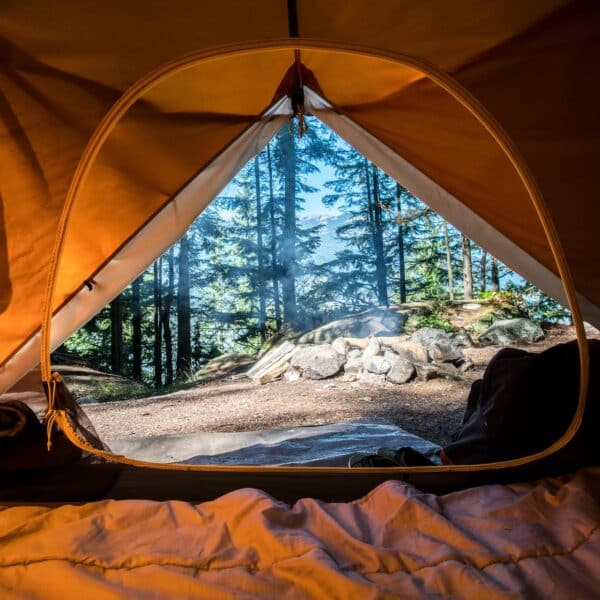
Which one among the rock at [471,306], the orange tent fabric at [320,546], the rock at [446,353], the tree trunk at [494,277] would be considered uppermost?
the tree trunk at [494,277]

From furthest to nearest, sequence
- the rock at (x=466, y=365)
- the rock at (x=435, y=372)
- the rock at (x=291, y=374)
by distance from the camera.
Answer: the rock at (x=291, y=374) < the rock at (x=466, y=365) < the rock at (x=435, y=372)

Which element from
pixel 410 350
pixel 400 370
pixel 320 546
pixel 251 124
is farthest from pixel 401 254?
pixel 320 546

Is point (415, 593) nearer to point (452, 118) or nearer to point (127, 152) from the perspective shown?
point (452, 118)

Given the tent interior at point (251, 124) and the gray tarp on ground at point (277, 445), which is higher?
the tent interior at point (251, 124)

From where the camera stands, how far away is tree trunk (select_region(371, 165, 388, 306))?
5.22 metres

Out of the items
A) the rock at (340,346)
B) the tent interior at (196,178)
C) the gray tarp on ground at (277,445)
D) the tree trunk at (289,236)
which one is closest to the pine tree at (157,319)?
the tree trunk at (289,236)

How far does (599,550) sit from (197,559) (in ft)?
2.31

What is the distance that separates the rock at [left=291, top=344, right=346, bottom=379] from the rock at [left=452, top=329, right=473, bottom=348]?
1.13 m

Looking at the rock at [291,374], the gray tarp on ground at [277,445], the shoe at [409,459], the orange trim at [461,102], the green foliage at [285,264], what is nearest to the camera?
the orange trim at [461,102]

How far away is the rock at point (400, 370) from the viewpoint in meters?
3.63

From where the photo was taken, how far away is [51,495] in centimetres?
102

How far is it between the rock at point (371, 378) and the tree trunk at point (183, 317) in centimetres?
233

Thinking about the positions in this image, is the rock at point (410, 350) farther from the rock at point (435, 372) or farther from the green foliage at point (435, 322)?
the green foliage at point (435, 322)

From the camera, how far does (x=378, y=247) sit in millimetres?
5328
